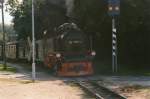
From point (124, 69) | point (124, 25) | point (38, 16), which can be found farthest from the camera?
point (38, 16)

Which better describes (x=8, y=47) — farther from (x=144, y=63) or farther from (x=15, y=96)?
(x=15, y=96)

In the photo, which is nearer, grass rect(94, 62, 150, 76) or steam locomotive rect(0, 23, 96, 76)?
steam locomotive rect(0, 23, 96, 76)

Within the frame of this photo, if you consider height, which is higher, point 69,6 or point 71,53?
point 69,6

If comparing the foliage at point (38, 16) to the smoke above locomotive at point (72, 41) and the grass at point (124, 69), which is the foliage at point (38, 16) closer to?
the grass at point (124, 69)

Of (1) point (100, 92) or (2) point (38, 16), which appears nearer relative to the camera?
(1) point (100, 92)

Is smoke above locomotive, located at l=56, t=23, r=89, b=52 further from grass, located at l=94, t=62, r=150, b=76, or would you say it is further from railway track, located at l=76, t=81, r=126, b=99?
railway track, located at l=76, t=81, r=126, b=99

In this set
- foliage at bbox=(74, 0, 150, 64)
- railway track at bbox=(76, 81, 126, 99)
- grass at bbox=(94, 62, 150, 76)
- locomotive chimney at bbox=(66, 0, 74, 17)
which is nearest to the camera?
railway track at bbox=(76, 81, 126, 99)

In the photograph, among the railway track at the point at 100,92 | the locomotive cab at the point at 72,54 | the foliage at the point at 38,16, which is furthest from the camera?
the foliage at the point at 38,16

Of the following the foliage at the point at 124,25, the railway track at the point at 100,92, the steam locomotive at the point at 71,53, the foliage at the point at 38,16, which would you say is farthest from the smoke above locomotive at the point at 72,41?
the foliage at the point at 38,16

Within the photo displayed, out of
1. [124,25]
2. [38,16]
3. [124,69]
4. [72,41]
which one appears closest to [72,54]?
[72,41]

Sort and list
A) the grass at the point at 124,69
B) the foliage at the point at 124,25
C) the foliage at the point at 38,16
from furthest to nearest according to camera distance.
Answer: the foliage at the point at 38,16 → the foliage at the point at 124,25 → the grass at the point at 124,69

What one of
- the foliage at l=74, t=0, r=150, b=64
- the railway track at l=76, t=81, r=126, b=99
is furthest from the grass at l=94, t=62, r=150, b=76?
the railway track at l=76, t=81, r=126, b=99

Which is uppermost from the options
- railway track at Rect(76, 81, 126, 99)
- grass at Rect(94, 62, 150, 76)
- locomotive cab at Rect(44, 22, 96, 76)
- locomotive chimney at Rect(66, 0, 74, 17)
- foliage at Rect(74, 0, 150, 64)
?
locomotive chimney at Rect(66, 0, 74, 17)

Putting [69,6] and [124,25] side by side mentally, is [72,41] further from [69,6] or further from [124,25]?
[69,6]
